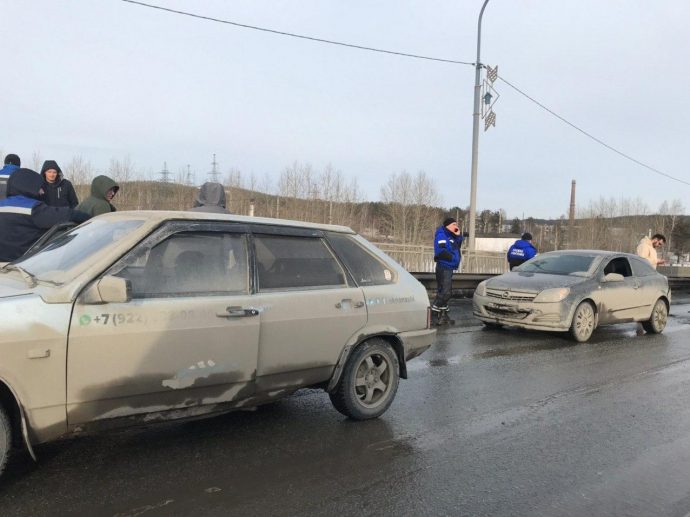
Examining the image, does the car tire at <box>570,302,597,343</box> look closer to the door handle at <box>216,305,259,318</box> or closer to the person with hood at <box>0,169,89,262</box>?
the door handle at <box>216,305,259,318</box>

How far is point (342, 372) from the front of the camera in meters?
4.34

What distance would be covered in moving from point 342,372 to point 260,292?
1008mm

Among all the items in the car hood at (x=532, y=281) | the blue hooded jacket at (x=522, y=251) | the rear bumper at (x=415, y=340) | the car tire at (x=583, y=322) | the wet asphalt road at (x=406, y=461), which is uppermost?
the blue hooded jacket at (x=522, y=251)

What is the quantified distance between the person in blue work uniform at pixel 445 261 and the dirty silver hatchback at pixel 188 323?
218 inches

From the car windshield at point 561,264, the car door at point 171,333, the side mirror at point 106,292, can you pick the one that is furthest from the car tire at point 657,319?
the side mirror at point 106,292

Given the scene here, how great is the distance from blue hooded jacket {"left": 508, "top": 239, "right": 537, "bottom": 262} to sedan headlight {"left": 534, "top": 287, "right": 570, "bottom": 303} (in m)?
4.22

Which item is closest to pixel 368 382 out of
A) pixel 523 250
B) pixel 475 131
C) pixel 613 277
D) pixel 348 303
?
pixel 348 303

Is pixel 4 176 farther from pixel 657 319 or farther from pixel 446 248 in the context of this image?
pixel 657 319

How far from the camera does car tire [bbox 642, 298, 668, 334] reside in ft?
34.1

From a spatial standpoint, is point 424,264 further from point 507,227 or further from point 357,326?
point 507,227

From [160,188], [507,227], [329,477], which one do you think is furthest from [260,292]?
[507,227]

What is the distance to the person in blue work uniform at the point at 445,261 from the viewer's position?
10242 millimetres

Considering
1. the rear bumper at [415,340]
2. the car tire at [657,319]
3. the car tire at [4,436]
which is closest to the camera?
the car tire at [4,436]

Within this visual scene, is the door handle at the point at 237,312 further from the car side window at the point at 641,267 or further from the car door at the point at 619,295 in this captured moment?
the car side window at the point at 641,267
